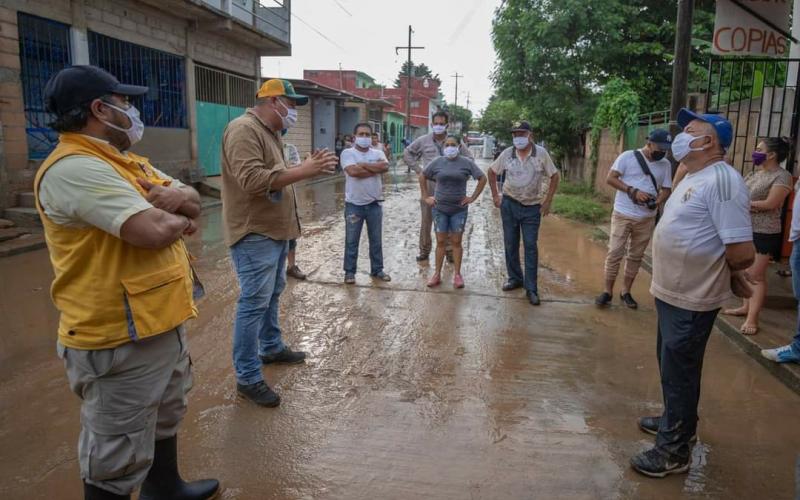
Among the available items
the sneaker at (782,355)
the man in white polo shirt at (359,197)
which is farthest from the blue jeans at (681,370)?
the man in white polo shirt at (359,197)

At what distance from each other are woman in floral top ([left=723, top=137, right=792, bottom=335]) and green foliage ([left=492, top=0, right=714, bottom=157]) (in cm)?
1161

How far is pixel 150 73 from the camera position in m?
12.8

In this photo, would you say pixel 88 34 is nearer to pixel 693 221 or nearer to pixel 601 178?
pixel 693 221

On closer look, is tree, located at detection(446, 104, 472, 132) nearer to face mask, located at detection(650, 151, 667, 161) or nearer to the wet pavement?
face mask, located at detection(650, 151, 667, 161)

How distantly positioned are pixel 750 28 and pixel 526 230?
3601mm

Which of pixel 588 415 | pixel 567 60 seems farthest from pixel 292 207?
pixel 567 60

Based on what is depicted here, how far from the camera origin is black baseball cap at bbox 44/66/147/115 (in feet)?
6.50

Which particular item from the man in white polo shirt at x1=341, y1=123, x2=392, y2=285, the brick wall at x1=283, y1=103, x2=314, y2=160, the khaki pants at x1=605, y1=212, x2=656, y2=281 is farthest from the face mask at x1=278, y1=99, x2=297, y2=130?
the brick wall at x1=283, y1=103, x2=314, y2=160

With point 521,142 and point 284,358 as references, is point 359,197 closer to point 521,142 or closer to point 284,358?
point 521,142

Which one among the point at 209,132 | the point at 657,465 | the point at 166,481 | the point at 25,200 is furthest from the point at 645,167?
the point at 209,132

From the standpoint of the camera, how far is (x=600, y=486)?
2818 millimetres

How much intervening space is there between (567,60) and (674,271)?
15.6m

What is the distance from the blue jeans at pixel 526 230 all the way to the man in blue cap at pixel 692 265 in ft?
9.64

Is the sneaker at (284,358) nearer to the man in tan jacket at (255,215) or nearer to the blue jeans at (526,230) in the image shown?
the man in tan jacket at (255,215)
